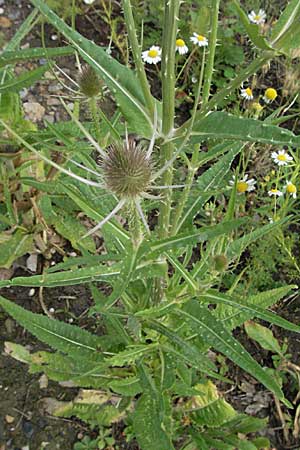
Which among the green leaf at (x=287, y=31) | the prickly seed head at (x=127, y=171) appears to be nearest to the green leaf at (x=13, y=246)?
the prickly seed head at (x=127, y=171)

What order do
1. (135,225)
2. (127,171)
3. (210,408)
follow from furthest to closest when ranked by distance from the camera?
(210,408) < (135,225) < (127,171)

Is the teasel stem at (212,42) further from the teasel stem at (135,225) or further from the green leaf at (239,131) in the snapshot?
the teasel stem at (135,225)

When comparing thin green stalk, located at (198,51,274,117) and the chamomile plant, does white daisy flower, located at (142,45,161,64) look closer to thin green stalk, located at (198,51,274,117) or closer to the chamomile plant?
the chamomile plant

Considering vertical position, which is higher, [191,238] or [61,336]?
[191,238]

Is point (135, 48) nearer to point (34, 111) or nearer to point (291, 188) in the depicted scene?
point (291, 188)

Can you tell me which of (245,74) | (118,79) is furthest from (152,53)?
(245,74)

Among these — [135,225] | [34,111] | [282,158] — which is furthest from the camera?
[34,111]
